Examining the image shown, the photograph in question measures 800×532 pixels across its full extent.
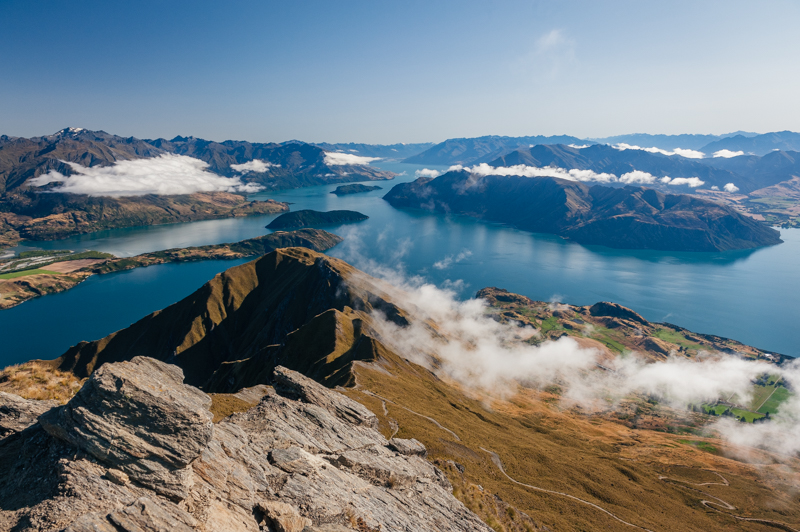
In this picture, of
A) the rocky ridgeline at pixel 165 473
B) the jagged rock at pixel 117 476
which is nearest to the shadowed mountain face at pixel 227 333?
the rocky ridgeline at pixel 165 473

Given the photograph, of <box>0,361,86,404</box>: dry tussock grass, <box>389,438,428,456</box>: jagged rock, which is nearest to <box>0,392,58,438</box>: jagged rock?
<box>0,361,86,404</box>: dry tussock grass

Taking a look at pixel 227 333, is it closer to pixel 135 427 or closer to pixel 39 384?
pixel 39 384

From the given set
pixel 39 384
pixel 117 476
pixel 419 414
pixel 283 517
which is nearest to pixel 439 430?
pixel 419 414

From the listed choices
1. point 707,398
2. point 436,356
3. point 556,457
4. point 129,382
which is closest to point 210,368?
point 436,356

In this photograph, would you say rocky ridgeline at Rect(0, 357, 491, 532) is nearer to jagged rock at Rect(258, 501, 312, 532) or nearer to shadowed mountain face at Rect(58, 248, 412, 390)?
jagged rock at Rect(258, 501, 312, 532)

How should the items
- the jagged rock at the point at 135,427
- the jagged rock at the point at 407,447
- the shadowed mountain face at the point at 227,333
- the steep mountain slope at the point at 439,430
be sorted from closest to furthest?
the jagged rock at the point at 135,427 < the steep mountain slope at the point at 439,430 < the jagged rock at the point at 407,447 < the shadowed mountain face at the point at 227,333

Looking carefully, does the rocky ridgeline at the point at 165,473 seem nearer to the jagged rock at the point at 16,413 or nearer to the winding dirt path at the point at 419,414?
the jagged rock at the point at 16,413

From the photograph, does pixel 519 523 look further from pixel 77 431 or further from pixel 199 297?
pixel 199 297
